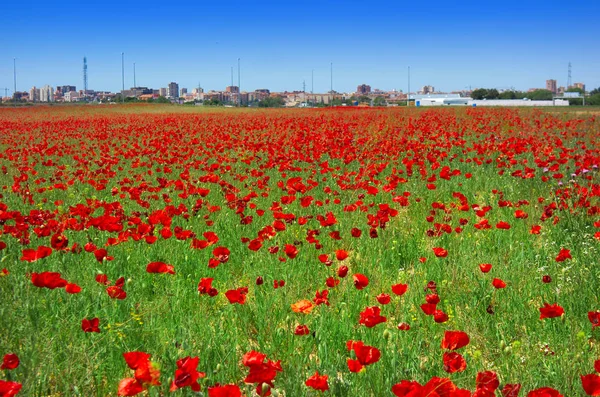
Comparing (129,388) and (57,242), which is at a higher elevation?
(57,242)

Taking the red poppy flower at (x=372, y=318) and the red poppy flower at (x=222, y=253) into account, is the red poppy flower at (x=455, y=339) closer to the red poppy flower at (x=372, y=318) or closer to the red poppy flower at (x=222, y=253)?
the red poppy flower at (x=372, y=318)

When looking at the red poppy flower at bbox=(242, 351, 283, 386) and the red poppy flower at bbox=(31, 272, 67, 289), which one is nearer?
the red poppy flower at bbox=(242, 351, 283, 386)

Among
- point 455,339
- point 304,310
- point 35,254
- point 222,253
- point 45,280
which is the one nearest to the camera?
point 455,339

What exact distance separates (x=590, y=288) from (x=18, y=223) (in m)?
4.04

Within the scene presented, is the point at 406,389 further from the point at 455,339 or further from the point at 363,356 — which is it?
the point at 455,339

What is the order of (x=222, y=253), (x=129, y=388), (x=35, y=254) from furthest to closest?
(x=222, y=253), (x=35, y=254), (x=129, y=388)

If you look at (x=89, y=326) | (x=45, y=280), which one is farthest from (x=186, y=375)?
(x=45, y=280)

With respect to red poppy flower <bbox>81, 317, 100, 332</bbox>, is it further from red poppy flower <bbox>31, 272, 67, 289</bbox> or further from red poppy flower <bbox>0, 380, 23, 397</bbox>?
red poppy flower <bbox>0, 380, 23, 397</bbox>

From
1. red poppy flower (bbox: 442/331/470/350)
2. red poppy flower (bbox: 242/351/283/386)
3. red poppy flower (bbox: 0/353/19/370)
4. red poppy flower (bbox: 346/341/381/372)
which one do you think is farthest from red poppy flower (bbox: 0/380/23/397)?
red poppy flower (bbox: 442/331/470/350)

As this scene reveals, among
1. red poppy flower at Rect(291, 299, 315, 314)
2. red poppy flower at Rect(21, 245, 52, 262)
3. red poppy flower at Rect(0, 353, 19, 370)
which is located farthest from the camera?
red poppy flower at Rect(21, 245, 52, 262)

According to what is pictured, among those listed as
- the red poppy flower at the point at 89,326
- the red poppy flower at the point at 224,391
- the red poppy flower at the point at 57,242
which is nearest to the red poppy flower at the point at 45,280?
the red poppy flower at the point at 89,326

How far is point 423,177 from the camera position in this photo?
24.5ft

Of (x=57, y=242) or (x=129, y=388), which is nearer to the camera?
(x=129, y=388)

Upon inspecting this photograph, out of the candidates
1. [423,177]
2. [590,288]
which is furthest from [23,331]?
[423,177]
